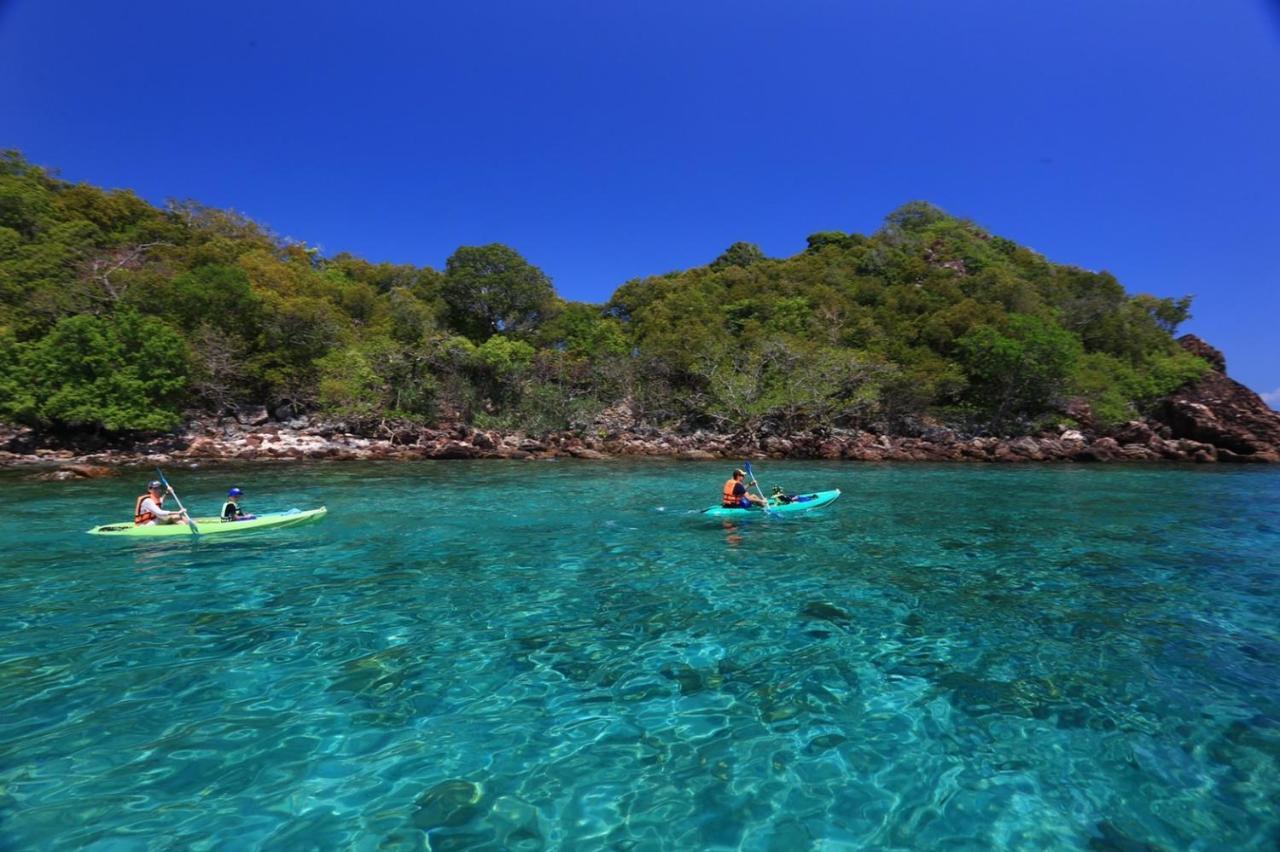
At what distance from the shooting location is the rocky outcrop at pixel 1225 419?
1411 inches

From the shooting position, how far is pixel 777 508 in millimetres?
15852

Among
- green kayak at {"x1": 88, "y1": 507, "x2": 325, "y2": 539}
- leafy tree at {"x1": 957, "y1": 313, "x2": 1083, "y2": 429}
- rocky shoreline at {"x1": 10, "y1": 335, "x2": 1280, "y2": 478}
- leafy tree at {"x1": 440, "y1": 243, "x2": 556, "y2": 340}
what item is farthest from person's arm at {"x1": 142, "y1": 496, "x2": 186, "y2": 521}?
leafy tree at {"x1": 957, "y1": 313, "x2": 1083, "y2": 429}

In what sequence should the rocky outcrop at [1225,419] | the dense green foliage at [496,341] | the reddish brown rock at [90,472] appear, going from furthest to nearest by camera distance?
1. the rocky outcrop at [1225,419]
2. the dense green foliage at [496,341]
3. the reddish brown rock at [90,472]

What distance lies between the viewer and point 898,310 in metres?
A: 52.7

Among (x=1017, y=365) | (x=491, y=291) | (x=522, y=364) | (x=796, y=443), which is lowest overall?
(x=796, y=443)

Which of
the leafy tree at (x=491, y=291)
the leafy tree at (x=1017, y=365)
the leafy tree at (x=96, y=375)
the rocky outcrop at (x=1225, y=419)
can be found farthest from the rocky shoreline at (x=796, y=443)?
the leafy tree at (x=491, y=291)

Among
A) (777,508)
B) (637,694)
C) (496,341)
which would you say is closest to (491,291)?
(496,341)

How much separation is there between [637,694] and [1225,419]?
5039cm

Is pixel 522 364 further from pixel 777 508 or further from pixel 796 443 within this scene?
pixel 777 508

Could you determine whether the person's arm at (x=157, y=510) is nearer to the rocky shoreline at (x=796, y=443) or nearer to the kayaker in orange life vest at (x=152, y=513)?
the kayaker in orange life vest at (x=152, y=513)

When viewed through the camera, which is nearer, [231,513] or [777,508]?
[231,513]

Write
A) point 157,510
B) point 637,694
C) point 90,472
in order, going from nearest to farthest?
point 637,694 < point 157,510 < point 90,472

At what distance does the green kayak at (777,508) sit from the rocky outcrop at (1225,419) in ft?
116

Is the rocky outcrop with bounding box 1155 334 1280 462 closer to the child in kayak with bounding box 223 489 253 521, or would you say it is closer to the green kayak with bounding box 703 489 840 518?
the green kayak with bounding box 703 489 840 518
